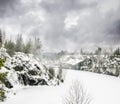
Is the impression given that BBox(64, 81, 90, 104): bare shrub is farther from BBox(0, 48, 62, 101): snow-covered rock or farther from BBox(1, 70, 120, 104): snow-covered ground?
BBox(0, 48, 62, 101): snow-covered rock

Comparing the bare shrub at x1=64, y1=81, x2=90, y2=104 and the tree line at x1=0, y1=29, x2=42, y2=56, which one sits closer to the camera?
the bare shrub at x1=64, y1=81, x2=90, y2=104

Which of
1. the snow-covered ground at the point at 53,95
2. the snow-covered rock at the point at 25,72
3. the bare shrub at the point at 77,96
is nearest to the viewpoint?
the bare shrub at the point at 77,96

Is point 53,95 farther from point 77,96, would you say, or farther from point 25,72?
point 25,72

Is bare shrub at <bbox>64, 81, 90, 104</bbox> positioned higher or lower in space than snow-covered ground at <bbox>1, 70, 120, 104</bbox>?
higher

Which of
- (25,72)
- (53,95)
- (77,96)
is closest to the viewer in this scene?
(77,96)

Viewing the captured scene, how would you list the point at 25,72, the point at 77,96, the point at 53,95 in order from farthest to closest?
the point at 25,72
the point at 53,95
the point at 77,96

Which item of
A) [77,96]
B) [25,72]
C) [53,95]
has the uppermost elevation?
[77,96]

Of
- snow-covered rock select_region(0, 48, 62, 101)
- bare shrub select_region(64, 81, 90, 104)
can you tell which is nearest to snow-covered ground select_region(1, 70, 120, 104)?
snow-covered rock select_region(0, 48, 62, 101)

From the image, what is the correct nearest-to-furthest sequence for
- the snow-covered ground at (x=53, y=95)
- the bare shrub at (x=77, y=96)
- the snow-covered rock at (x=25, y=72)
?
the bare shrub at (x=77, y=96), the snow-covered ground at (x=53, y=95), the snow-covered rock at (x=25, y=72)

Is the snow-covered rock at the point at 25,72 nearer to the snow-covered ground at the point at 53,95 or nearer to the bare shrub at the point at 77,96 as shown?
the snow-covered ground at the point at 53,95

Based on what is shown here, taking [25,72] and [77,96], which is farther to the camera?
[25,72]

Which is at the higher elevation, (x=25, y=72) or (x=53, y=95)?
(x=25, y=72)

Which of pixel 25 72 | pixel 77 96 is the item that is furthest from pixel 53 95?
pixel 25 72

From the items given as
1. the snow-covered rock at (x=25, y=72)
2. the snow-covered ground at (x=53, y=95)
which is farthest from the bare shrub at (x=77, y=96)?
the snow-covered rock at (x=25, y=72)
